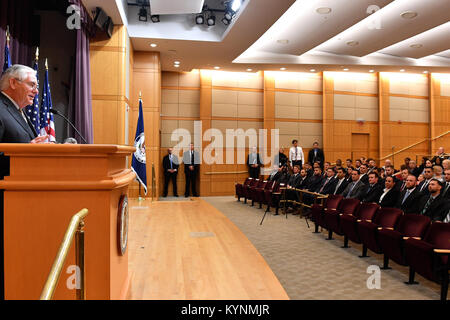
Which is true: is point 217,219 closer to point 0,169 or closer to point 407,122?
point 0,169

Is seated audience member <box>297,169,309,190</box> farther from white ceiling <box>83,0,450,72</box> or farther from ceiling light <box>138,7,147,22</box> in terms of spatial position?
ceiling light <box>138,7,147,22</box>

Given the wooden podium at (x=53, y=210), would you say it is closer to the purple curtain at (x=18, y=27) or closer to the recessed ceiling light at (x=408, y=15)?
the purple curtain at (x=18, y=27)

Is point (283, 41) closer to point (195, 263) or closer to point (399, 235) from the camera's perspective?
point (399, 235)

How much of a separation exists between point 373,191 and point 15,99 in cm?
593

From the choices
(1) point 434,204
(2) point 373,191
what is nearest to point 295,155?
(2) point 373,191

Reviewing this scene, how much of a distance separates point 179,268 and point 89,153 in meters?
1.96

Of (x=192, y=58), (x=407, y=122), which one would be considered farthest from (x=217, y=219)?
(x=407, y=122)

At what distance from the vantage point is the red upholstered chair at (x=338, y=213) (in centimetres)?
555

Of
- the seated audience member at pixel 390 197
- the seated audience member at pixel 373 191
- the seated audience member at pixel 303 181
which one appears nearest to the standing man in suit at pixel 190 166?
the seated audience member at pixel 303 181

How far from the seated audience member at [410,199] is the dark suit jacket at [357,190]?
845mm

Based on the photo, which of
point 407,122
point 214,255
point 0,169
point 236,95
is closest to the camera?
point 0,169

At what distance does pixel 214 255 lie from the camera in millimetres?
3584

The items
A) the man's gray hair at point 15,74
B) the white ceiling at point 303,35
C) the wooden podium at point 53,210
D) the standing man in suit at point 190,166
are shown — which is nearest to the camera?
the wooden podium at point 53,210

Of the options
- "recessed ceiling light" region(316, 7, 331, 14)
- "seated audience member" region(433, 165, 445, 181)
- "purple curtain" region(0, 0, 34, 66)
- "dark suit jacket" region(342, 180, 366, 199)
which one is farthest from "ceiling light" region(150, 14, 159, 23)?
"seated audience member" region(433, 165, 445, 181)
